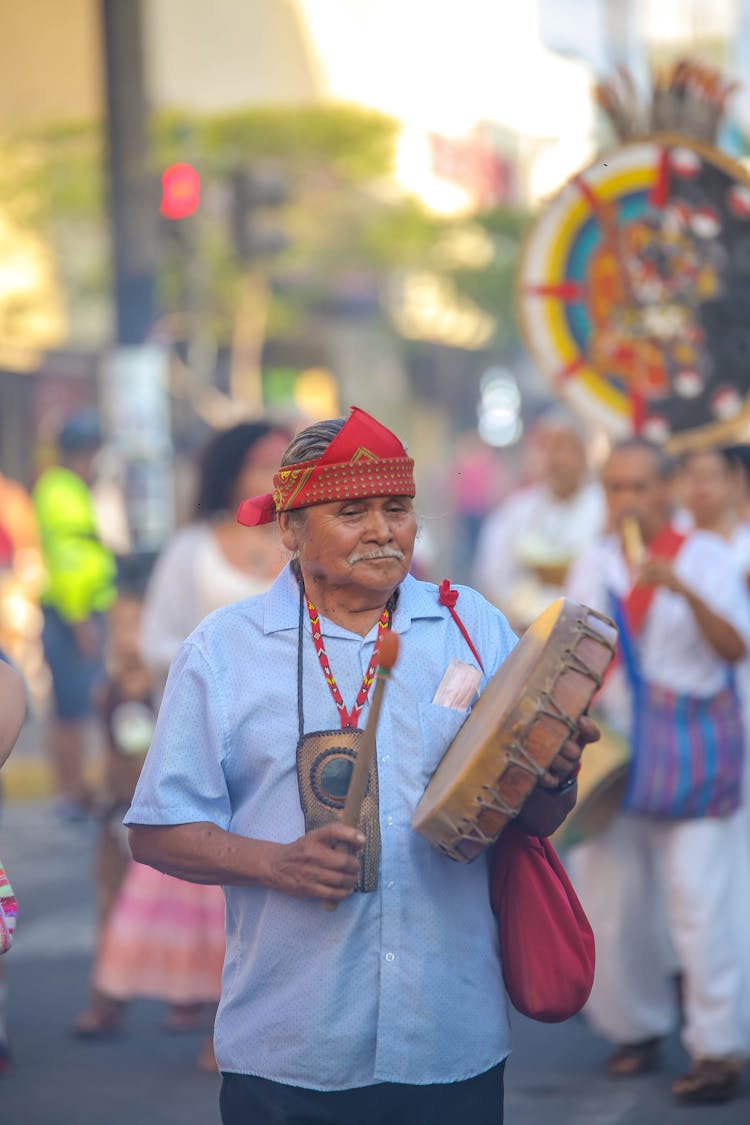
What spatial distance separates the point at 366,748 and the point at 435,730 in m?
0.27

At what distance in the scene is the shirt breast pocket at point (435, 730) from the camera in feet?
11.5

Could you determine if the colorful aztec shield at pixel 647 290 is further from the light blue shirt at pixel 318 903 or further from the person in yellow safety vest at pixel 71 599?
the person in yellow safety vest at pixel 71 599

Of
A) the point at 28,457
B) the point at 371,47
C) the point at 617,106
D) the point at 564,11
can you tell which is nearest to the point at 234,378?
the point at 28,457

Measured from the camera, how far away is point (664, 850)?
635cm

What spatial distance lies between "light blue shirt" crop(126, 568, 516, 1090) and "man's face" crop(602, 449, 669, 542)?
9.32 ft

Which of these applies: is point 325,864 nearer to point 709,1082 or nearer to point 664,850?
point 709,1082

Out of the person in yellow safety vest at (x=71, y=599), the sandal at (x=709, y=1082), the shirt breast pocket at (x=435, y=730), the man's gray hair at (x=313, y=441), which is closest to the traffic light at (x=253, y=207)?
the person in yellow safety vest at (x=71, y=599)

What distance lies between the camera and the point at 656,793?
613 centimetres

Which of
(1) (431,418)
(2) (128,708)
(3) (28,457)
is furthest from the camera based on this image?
(1) (431,418)

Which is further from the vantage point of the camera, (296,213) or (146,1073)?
(296,213)

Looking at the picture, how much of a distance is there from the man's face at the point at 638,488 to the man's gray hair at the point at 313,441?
9.32 ft

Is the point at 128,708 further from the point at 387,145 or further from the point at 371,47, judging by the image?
the point at 371,47

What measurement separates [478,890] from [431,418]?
3959cm

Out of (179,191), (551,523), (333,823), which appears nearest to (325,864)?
(333,823)
